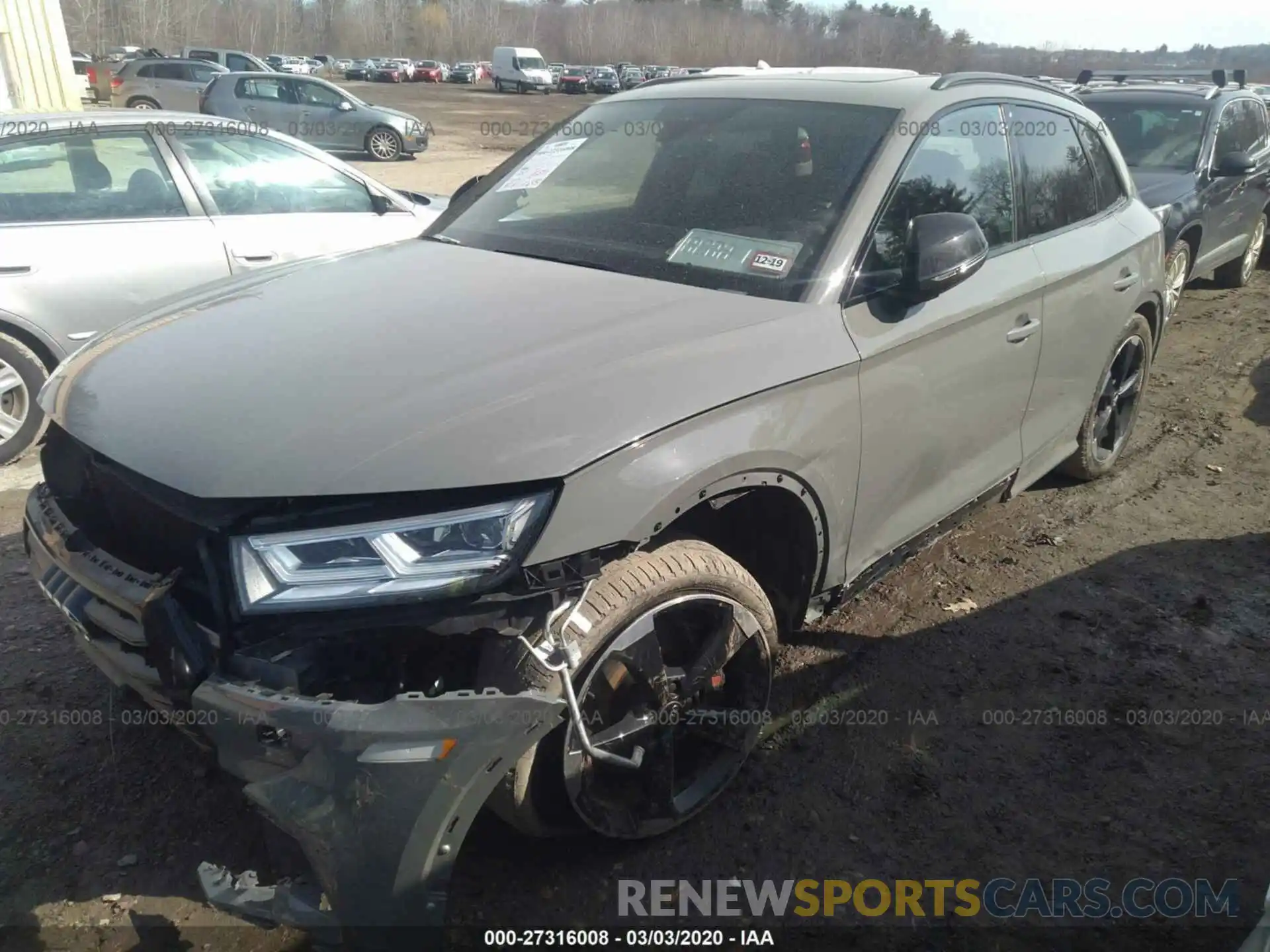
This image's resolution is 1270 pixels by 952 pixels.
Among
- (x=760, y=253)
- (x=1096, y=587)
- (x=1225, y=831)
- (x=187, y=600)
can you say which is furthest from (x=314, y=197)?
(x=1225, y=831)

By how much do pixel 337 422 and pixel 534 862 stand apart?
4.13 feet

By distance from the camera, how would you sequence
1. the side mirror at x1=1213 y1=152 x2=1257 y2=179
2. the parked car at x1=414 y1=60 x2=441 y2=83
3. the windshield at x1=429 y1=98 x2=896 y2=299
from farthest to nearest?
the parked car at x1=414 y1=60 x2=441 y2=83 < the side mirror at x1=1213 y1=152 x2=1257 y2=179 < the windshield at x1=429 y1=98 x2=896 y2=299

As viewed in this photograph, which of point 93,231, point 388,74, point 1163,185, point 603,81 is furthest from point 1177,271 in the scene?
point 388,74

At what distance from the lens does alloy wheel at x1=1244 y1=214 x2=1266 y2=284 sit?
359 inches

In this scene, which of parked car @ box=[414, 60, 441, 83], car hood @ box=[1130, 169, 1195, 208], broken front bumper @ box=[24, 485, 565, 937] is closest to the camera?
broken front bumper @ box=[24, 485, 565, 937]

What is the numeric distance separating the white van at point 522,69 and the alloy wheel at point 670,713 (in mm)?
48206

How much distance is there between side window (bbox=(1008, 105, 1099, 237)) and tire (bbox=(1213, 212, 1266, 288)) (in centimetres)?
626

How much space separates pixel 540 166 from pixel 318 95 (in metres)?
18.3

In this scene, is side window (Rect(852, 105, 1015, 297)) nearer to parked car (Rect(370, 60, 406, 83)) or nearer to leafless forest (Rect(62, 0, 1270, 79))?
leafless forest (Rect(62, 0, 1270, 79))

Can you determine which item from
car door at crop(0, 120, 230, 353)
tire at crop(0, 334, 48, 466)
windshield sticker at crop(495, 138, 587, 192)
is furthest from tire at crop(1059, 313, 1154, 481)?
tire at crop(0, 334, 48, 466)

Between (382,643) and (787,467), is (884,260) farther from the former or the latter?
(382,643)

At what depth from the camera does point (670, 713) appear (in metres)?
2.43

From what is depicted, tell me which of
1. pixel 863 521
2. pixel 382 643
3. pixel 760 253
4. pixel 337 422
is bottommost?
pixel 863 521

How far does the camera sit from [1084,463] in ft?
15.1
